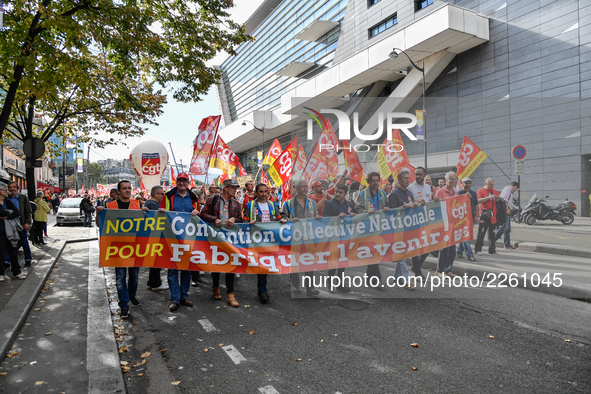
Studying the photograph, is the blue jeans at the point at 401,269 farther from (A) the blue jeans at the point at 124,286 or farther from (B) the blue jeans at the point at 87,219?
(B) the blue jeans at the point at 87,219

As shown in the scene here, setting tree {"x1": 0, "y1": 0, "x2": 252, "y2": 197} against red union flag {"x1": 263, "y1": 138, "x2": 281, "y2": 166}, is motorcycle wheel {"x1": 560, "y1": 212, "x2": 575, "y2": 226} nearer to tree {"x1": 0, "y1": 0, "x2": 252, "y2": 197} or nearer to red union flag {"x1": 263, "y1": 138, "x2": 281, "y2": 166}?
red union flag {"x1": 263, "y1": 138, "x2": 281, "y2": 166}

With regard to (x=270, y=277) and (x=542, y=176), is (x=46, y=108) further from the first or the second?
(x=542, y=176)

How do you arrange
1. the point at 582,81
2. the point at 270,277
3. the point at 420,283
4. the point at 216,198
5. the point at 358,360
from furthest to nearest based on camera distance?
the point at 582,81 < the point at 270,277 < the point at 420,283 < the point at 216,198 < the point at 358,360

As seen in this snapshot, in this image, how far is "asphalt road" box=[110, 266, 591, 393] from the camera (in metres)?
3.29

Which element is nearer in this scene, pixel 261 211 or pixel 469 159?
pixel 261 211

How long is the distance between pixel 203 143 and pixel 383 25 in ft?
88.1

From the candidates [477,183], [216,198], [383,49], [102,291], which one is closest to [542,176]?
[477,183]

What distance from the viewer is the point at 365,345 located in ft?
13.3

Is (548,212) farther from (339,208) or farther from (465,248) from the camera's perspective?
(339,208)

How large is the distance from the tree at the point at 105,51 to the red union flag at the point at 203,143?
0.91 metres

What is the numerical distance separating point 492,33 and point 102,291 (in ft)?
88.1

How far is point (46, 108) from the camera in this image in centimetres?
1376

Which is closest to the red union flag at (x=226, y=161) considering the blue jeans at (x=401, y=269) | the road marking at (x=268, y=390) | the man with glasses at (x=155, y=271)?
the man with glasses at (x=155, y=271)

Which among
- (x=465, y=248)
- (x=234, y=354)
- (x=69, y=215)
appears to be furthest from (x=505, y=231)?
(x=69, y=215)
